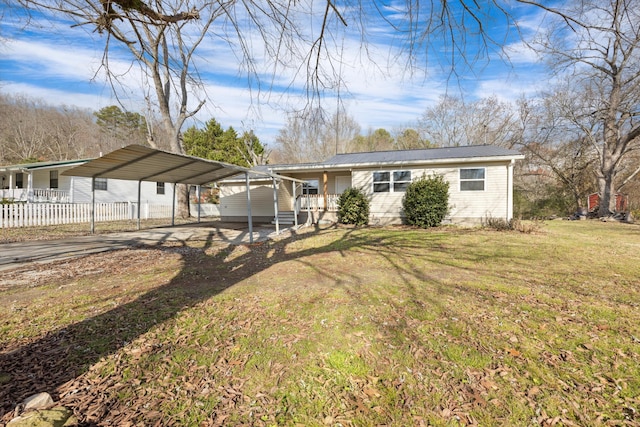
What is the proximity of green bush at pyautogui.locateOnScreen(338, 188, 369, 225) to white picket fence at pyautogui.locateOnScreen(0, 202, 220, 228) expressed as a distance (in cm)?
1302

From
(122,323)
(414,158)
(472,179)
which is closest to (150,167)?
(122,323)

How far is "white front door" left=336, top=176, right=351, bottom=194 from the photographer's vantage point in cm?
1647

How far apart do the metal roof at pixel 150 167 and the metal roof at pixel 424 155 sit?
253 inches

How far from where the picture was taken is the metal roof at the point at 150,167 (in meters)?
7.96

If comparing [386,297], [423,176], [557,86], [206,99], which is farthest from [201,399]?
[557,86]

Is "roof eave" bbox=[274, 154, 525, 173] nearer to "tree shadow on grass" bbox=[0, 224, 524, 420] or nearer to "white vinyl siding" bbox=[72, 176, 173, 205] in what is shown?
"tree shadow on grass" bbox=[0, 224, 524, 420]

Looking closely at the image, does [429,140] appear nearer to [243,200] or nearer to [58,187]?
[243,200]

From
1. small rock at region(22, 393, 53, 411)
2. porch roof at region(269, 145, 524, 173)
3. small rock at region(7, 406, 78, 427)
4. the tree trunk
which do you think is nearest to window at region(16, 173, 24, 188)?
porch roof at region(269, 145, 524, 173)

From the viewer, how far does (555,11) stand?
2.41 meters

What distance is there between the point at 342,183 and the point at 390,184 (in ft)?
10.4

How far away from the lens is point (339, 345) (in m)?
2.97

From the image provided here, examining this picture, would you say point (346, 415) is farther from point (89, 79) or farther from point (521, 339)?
point (89, 79)

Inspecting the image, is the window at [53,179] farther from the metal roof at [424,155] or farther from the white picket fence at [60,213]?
the metal roof at [424,155]

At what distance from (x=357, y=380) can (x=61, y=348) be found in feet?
9.58
